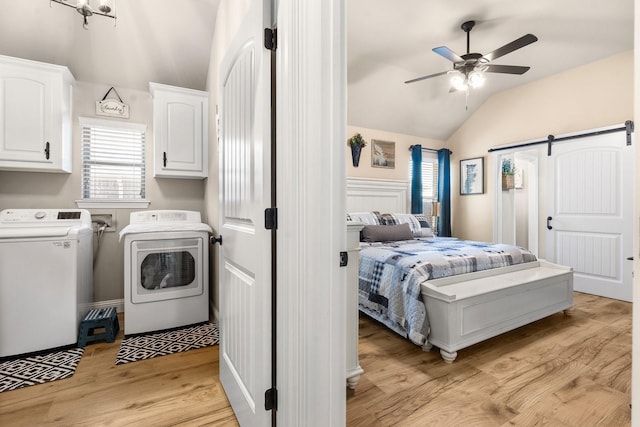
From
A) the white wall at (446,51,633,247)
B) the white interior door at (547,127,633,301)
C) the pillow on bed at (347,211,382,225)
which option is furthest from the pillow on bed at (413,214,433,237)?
the white interior door at (547,127,633,301)

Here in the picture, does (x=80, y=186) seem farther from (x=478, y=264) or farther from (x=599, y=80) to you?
(x=599, y=80)

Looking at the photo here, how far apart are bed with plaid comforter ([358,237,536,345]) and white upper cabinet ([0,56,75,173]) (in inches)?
117

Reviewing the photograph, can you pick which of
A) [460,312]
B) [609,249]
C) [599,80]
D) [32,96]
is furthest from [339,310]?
[599,80]

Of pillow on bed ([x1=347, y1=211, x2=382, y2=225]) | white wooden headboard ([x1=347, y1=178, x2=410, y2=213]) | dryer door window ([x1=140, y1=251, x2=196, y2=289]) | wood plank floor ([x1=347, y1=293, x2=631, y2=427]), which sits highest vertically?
white wooden headboard ([x1=347, y1=178, x2=410, y2=213])

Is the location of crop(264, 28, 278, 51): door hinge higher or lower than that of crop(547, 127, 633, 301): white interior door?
higher

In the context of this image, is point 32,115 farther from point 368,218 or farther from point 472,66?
point 472,66

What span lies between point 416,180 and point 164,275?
4.30 meters

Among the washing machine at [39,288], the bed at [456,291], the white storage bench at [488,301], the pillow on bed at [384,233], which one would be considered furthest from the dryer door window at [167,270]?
the white storage bench at [488,301]

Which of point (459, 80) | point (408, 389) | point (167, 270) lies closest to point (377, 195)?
point (459, 80)

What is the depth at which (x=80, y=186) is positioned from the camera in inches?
118

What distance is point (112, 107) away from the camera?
10.1ft

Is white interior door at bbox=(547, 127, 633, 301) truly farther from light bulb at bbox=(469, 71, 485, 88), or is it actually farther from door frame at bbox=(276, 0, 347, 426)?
door frame at bbox=(276, 0, 347, 426)

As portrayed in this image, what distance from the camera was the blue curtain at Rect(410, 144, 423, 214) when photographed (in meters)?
5.46

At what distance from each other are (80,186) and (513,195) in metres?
6.47
